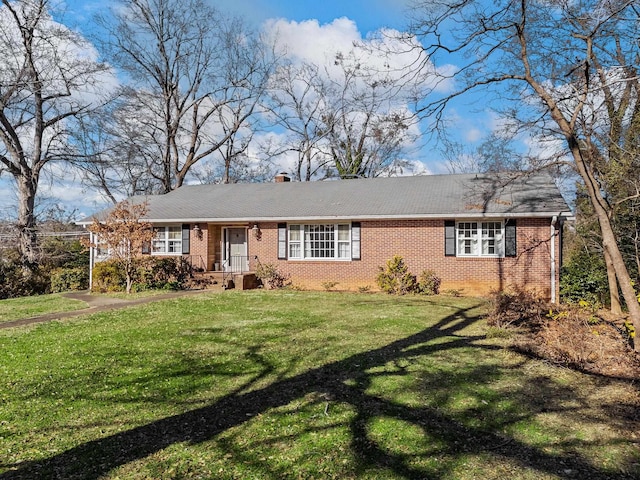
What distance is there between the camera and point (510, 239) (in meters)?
15.0

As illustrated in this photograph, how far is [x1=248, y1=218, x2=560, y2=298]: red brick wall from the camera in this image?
14844 millimetres

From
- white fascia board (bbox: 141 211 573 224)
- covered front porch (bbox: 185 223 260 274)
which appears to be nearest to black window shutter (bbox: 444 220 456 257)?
white fascia board (bbox: 141 211 573 224)

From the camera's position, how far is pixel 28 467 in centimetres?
373

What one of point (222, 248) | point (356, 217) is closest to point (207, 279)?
point (222, 248)

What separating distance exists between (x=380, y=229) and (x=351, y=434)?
12.5 meters

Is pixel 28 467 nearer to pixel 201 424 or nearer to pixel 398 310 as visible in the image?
pixel 201 424

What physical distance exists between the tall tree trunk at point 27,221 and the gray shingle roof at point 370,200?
15.6 ft

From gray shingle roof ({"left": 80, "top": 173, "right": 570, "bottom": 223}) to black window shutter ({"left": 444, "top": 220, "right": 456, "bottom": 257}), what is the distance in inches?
19.3

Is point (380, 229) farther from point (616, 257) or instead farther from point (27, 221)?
point (27, 221)

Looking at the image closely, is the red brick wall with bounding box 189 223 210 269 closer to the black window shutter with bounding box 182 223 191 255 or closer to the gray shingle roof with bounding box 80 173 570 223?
the black window shutter with bounding box 182 223 191 255

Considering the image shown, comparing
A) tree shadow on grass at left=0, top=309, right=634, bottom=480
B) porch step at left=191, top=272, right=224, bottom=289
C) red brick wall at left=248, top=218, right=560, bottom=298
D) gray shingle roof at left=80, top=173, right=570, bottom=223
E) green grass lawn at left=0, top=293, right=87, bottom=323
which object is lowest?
tree shadow on grass at left=0, top=309, right=634, bottom=480

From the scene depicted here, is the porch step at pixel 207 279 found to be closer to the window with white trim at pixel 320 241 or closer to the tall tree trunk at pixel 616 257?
the window with white trim at pixel 320 241

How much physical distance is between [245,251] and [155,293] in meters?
4.30

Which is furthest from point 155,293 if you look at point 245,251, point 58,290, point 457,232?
point 457,232
